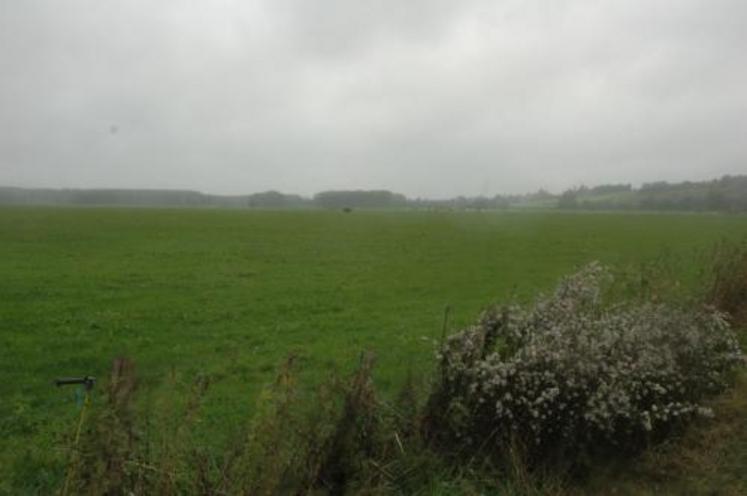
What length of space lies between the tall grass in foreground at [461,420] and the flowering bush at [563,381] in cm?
1

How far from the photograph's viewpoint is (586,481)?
4.18 metres

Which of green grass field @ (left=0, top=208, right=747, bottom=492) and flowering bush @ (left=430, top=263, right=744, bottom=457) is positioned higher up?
flowering bush @ (left=430, top=263, right=744, bottom=457)

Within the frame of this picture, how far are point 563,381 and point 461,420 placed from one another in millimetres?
908

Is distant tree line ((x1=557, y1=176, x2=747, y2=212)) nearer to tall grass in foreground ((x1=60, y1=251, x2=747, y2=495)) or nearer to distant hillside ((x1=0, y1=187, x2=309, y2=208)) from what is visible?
distant hillside ((x1=0, y1=187, x2=309, y2=208))

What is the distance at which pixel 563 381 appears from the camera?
434 centimetres

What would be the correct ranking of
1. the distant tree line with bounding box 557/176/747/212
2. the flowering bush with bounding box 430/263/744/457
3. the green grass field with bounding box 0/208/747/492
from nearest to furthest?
the flowering bush with bounding box 430/263/744/457 < the green grass field with bounding box 0/208/747/492 < the distant tree line with bounding box 557/176/747/212

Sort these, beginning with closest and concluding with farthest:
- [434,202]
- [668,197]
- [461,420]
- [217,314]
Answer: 1. [461,420]
2. [217,314]
3. [668,197]
4. [434,202]

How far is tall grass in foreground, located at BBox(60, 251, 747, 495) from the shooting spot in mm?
3340

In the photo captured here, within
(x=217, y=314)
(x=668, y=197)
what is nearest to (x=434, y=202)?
(x=668, y=197)

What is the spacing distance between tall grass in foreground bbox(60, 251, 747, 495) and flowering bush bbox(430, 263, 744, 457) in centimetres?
1

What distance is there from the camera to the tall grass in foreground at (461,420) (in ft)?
11.0

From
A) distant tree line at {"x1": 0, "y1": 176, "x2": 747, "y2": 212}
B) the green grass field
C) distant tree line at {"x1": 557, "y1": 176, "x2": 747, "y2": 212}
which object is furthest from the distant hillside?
the green grass field

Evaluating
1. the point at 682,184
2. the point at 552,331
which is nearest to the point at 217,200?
the point at 682,184

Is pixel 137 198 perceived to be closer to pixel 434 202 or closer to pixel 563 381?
pixel 434 202
